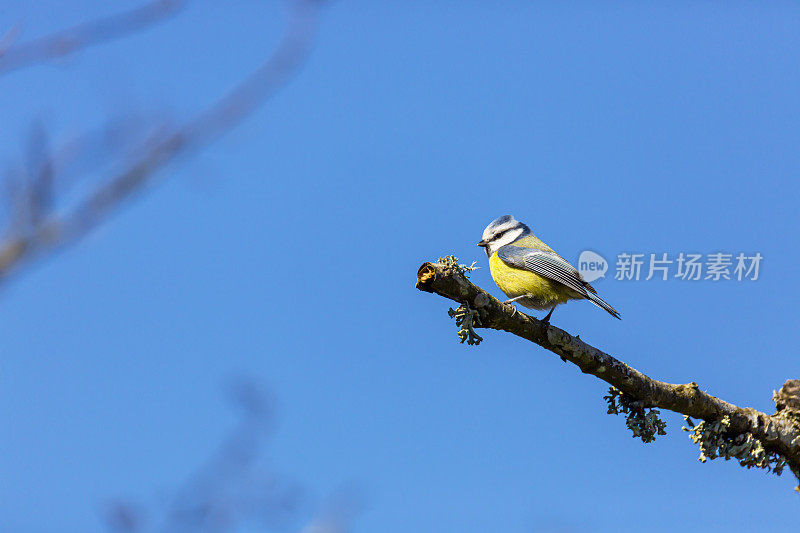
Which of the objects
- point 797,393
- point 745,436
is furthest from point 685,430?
point 797,393

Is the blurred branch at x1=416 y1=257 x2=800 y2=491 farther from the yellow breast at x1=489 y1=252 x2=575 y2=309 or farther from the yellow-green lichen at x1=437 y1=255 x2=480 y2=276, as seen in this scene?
the yellow breast at x1=489 y1=252 x2=575 y2=309

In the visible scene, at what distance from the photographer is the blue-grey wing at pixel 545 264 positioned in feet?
16.5

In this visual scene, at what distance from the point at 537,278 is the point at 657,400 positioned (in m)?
1.28

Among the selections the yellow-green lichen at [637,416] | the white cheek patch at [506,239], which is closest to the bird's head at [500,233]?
the white cheek patch at [506,239]

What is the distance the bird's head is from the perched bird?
33 cm

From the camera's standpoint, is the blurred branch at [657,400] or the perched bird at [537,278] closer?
the blurred branch at [657,400]

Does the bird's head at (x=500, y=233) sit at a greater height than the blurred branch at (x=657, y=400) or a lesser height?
greater

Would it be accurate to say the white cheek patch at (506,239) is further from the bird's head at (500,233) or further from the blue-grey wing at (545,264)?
the blue-grey wing at (545,264)

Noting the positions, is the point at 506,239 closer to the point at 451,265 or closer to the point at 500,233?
the point at 500,233

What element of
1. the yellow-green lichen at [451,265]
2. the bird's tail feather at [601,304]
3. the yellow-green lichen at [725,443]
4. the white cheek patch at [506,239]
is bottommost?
the yellow-green lichen at [725,443]

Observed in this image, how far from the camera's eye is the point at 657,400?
158 inches

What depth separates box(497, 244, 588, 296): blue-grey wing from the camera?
5031 mm

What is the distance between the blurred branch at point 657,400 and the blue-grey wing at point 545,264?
44.0 inches

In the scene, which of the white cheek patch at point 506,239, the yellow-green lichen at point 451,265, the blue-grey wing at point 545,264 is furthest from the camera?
the white cheek patch at point 506,239
